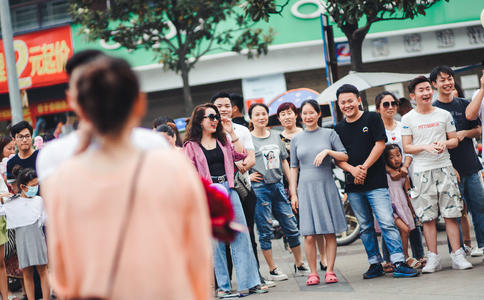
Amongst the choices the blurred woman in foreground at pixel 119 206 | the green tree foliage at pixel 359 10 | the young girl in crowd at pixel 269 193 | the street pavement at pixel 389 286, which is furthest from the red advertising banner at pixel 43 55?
the blurred woman in foreground at pixel 119 206

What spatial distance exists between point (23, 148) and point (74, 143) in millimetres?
5826

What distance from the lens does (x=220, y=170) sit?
750cm

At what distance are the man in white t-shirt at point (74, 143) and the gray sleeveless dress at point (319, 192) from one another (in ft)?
15.8

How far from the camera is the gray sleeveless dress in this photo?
779cm

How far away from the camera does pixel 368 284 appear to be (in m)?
7.49

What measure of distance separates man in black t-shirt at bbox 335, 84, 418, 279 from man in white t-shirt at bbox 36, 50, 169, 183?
16.0 feet

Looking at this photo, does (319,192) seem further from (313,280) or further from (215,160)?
(215,160)

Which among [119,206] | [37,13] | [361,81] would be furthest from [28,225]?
[37,13]

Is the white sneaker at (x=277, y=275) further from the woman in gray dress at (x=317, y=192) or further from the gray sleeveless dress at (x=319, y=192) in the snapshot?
the gray sleeveless dress at (x=319, y=192)

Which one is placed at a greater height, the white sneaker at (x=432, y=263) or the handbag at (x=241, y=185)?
the handbag at (x=241, y=185)

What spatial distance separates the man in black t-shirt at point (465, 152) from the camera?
7969 millimetres

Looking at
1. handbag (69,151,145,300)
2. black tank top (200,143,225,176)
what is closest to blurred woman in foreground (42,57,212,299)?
handbag (69,151,145,300)

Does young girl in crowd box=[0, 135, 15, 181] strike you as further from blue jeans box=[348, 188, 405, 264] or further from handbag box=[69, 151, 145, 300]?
handbag box=[69, 151, 145, 300]

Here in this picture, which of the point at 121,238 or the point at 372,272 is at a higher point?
the point at 121,238
